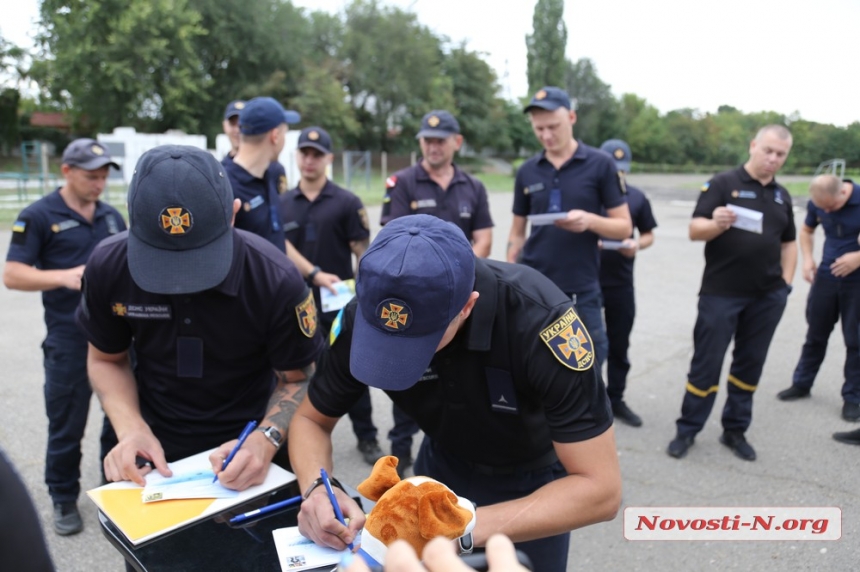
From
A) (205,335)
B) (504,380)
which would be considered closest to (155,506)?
(205,335)

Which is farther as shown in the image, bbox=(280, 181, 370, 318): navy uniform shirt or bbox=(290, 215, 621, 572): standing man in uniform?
bbox=(280, 181, 370, 318): navy uniform shirt

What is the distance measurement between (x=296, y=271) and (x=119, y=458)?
2.53 ft

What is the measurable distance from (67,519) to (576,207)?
3347 millimetres

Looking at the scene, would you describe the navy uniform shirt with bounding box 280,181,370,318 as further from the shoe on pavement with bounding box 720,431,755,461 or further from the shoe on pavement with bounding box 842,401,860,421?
the shoe on pavement with bounding box 842,401,860,421

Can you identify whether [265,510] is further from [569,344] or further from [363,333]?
[569,344]

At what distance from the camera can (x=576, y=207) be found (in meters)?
4.12

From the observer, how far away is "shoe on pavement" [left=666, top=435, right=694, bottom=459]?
4098 millimetres

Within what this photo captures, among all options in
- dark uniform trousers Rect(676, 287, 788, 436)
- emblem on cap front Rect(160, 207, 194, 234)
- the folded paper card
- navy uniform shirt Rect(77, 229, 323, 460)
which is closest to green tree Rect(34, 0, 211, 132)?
dark uniform trousers Rect(676, 287, 788, 436)

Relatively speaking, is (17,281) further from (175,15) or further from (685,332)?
(175,15)

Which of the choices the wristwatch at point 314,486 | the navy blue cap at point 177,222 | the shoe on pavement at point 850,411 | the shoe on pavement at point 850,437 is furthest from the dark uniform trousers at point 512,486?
the shoe on pavement at point 850,411

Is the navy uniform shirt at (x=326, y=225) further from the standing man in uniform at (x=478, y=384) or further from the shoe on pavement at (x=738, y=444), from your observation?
the shoe on pavement at (x=738, y=444)

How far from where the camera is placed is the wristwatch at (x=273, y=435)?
6.47 ft

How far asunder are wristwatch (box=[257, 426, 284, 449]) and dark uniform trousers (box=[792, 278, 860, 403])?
14.9 ft

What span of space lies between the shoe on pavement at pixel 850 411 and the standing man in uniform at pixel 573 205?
206cm
